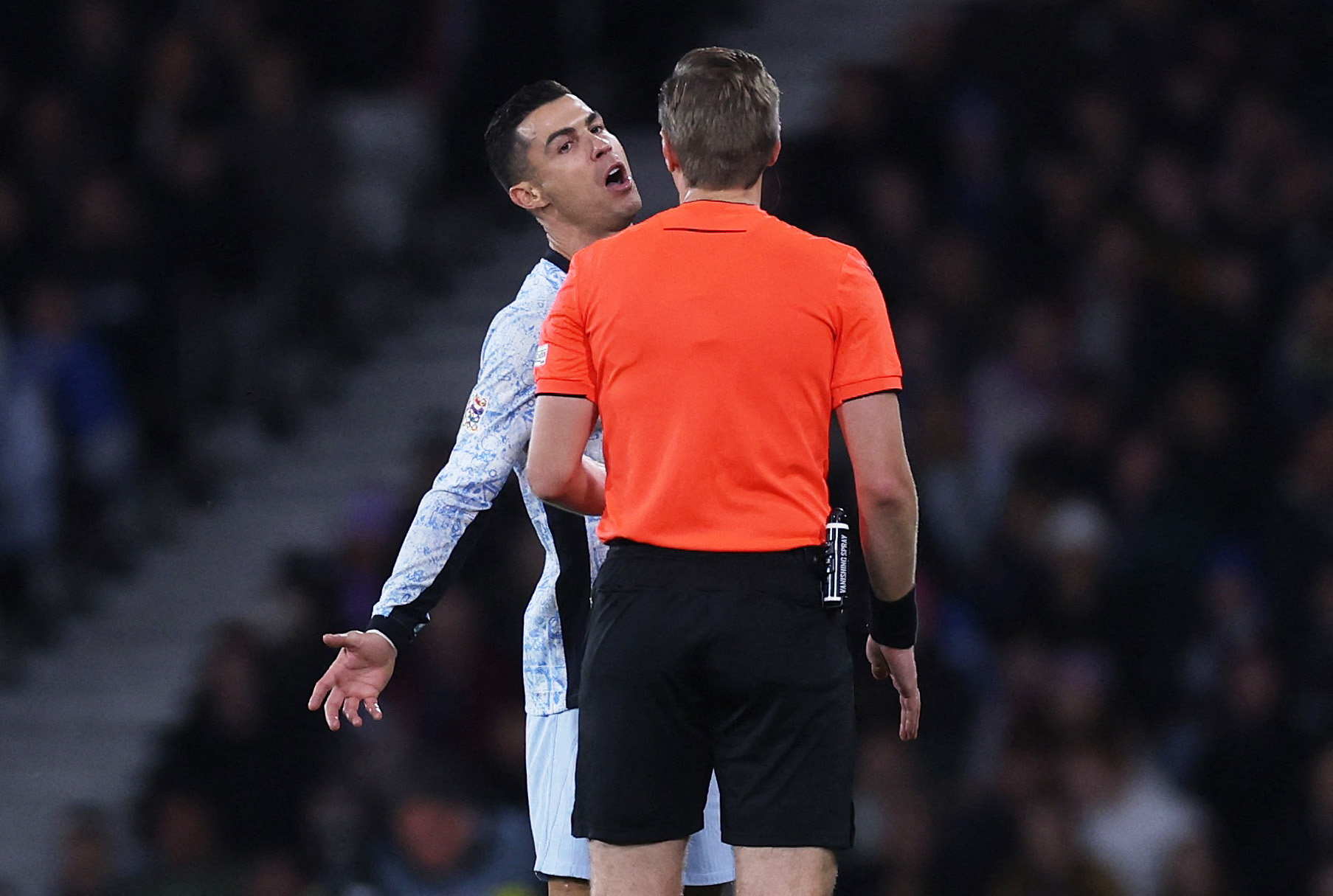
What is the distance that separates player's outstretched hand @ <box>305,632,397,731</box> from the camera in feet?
9.34

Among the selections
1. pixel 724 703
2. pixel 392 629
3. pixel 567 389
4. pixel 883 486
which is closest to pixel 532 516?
pixel 392 629

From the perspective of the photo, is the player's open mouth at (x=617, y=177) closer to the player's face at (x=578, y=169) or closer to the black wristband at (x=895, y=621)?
the player's face at (x=578, y=169)

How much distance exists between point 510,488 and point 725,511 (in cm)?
365

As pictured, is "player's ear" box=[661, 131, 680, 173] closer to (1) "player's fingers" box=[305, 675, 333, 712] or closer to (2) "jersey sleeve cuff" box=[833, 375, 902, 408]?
(2) "jersey sleeve cuff" box=[833, 375, 902, 408]

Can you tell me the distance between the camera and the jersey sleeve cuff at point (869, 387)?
2514 mm

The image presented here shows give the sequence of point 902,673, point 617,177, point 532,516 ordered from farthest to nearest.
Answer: point 617,177
point 532,516
point 902,673

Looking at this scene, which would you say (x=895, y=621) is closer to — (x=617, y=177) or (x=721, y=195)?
(x=721, y=195)

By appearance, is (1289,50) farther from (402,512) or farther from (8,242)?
(8,242)

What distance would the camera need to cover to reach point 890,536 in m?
2.57

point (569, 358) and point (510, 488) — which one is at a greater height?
point (569, 358)

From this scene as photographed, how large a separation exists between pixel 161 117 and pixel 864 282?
559 centimetres

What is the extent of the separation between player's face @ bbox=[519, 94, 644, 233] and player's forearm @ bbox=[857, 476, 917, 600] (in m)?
0.84

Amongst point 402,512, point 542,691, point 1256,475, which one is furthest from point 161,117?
point 542,691

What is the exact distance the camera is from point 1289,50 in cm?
744
